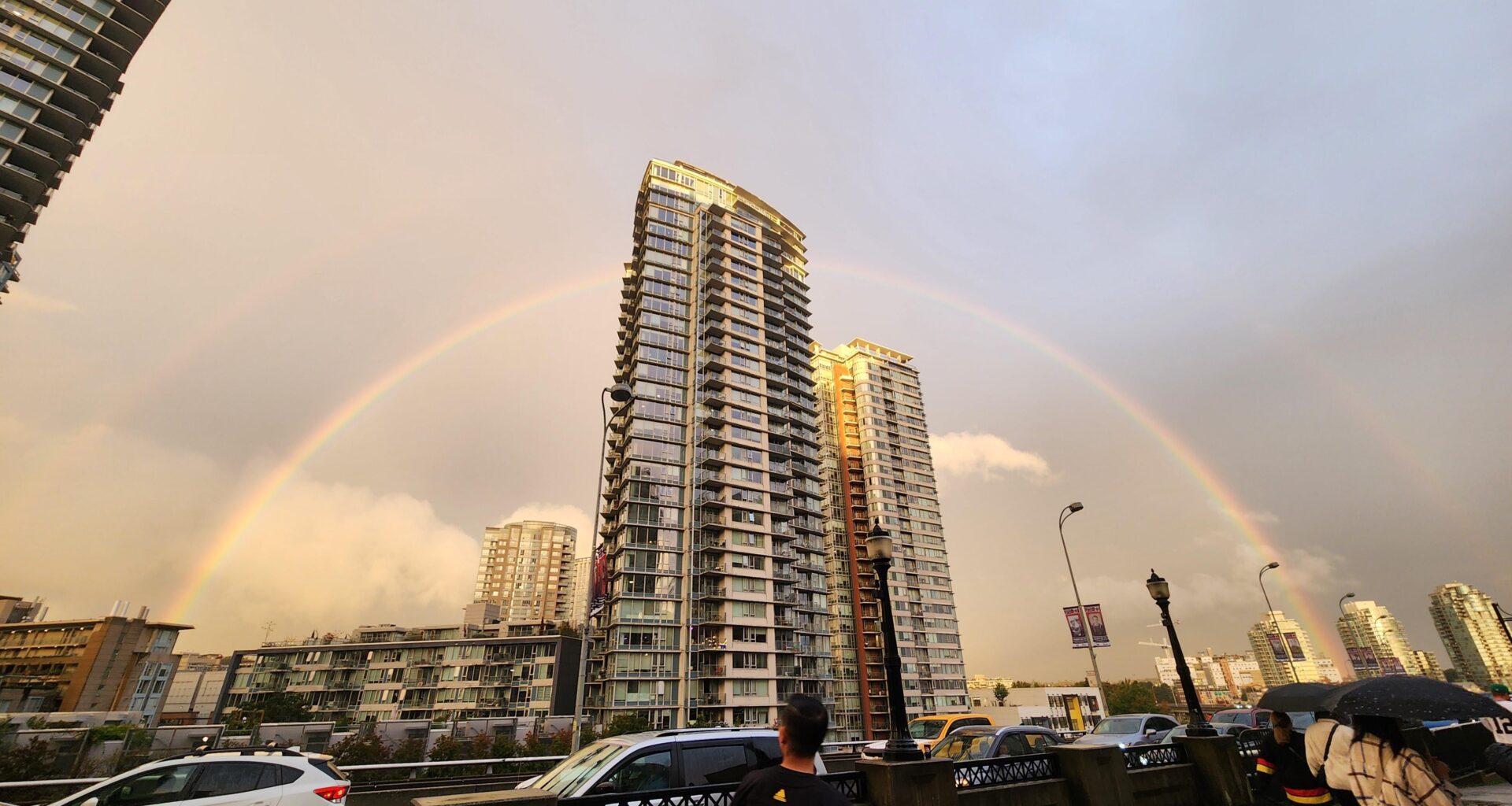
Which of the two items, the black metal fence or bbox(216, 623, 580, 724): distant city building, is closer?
the black metal fence

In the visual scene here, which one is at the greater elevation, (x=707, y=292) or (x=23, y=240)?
(x=707, y=292)

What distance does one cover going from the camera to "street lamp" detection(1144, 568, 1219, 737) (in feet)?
43.1

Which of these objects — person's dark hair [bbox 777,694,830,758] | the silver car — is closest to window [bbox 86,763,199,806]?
person's dark hair [bbox 777,694,830,758]

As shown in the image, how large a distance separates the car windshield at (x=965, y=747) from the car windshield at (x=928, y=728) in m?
11.1

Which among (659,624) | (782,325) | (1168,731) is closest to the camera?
(1168,731)

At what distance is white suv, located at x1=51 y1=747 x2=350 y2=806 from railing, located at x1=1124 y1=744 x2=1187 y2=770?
14.4 meters

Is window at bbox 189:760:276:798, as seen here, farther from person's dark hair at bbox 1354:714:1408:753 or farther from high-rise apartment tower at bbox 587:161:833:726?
high-rise apartment tower at bbox 587:161:833:726

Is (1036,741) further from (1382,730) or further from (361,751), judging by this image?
(361,751)

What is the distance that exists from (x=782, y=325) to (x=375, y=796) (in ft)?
226

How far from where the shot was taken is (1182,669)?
14109 millimetres

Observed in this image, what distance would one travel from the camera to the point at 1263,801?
11.8 m

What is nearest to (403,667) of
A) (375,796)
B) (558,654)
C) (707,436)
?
(558,654)

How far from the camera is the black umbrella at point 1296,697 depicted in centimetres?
821

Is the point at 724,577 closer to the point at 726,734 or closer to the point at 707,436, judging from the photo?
the point at 707,436
